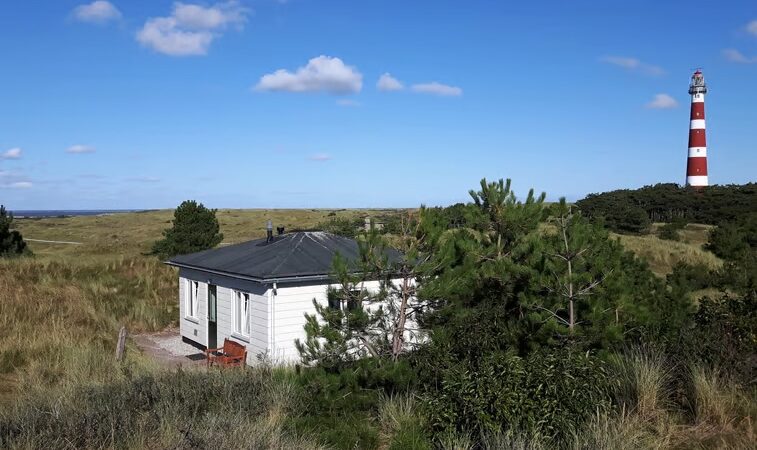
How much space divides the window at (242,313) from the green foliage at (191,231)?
13.6 metres

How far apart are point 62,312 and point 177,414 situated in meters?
11.7

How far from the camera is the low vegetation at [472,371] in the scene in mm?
5672

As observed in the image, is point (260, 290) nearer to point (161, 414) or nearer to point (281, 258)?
point (281, 258)

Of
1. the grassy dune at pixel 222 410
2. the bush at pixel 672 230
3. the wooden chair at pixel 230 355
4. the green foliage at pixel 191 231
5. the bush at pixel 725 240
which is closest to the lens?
the grassy dune at pixel 222 410

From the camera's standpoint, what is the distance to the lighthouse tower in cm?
→ 5000

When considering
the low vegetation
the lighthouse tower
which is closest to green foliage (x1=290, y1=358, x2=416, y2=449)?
the low vegetation

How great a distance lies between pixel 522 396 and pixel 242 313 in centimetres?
1024

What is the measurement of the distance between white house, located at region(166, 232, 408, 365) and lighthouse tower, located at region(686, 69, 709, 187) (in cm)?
4469

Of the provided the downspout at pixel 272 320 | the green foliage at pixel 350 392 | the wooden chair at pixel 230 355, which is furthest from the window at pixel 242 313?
the green foliage at pixel 350 392

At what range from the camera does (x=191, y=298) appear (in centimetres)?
1722

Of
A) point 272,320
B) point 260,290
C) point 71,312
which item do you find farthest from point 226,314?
point 71,312

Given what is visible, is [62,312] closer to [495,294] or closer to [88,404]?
[88,404]

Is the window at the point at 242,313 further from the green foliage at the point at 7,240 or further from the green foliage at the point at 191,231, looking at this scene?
the green foliage at the point at 7,240

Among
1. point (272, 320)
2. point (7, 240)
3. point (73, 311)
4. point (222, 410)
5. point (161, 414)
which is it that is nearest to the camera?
point (161, 414)
